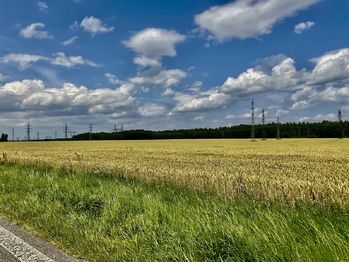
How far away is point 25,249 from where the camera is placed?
5.88 metres

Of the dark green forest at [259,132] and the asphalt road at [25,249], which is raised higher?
the dark green forest at [259,132]

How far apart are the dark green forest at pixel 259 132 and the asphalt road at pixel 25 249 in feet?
425

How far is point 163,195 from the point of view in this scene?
362 inches

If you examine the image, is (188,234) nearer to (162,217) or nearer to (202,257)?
(202,257)

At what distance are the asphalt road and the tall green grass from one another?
0.78 feet

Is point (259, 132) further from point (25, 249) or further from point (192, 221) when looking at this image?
point (25, 249)

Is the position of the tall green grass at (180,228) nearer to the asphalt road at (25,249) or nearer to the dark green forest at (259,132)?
the asphalt road at (25,249)

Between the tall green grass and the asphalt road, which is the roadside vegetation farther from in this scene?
the asphalt road

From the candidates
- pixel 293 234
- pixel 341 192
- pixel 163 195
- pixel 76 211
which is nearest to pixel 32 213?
pixel 76 211

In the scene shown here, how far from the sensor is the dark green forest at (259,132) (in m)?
135

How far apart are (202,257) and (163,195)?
4.22 metres

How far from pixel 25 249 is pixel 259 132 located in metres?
148

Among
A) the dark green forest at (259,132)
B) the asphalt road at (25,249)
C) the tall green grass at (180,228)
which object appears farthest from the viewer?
A: the dark green forest at (259,132)

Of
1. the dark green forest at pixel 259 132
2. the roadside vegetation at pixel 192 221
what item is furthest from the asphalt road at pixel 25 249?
the dark green forest at pixel 259 132
